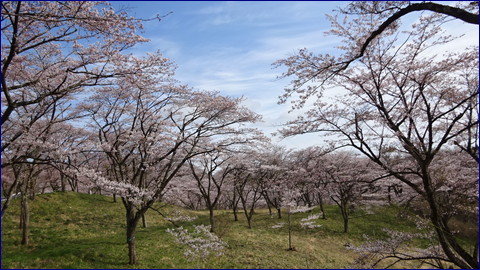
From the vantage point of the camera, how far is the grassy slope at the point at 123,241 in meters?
11.9

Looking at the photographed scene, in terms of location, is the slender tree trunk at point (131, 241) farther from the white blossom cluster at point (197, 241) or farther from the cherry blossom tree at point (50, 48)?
the cherry blossom tree at point (50, 48)

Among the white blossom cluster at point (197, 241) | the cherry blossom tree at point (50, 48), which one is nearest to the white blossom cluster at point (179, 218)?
the white blossom cluster at point (197, 241)

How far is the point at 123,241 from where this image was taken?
14.8 meters

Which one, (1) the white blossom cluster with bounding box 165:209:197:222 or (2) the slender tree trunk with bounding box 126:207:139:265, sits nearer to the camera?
(2) the slender tree trunk with bounding box 126:207:139:265

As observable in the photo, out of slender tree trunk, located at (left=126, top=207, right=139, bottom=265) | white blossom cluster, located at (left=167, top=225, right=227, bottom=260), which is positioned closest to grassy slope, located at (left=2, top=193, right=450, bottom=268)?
slender tree trunk, located at (left=126, top=207, right=139, bottom=265)

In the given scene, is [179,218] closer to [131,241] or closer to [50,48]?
[131,241]

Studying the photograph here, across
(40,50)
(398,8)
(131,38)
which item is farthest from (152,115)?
(398,8)

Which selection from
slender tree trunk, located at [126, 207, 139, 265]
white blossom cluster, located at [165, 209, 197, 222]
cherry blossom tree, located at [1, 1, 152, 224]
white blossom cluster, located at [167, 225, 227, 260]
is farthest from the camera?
white blossom cluster, located at [165, 209, 197, 222]

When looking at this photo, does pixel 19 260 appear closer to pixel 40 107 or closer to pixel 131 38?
pixel 40 107

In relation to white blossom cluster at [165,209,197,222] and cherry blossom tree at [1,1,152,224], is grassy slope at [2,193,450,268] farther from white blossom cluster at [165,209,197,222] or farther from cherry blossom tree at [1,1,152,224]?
cherry blossom tree at [1,1,152,224]

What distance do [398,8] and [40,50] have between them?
926 cm

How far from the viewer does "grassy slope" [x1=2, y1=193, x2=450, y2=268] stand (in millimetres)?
11875

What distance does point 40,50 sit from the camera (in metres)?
8.17

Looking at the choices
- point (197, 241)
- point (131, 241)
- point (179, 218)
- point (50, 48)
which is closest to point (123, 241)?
point (179, 218)
